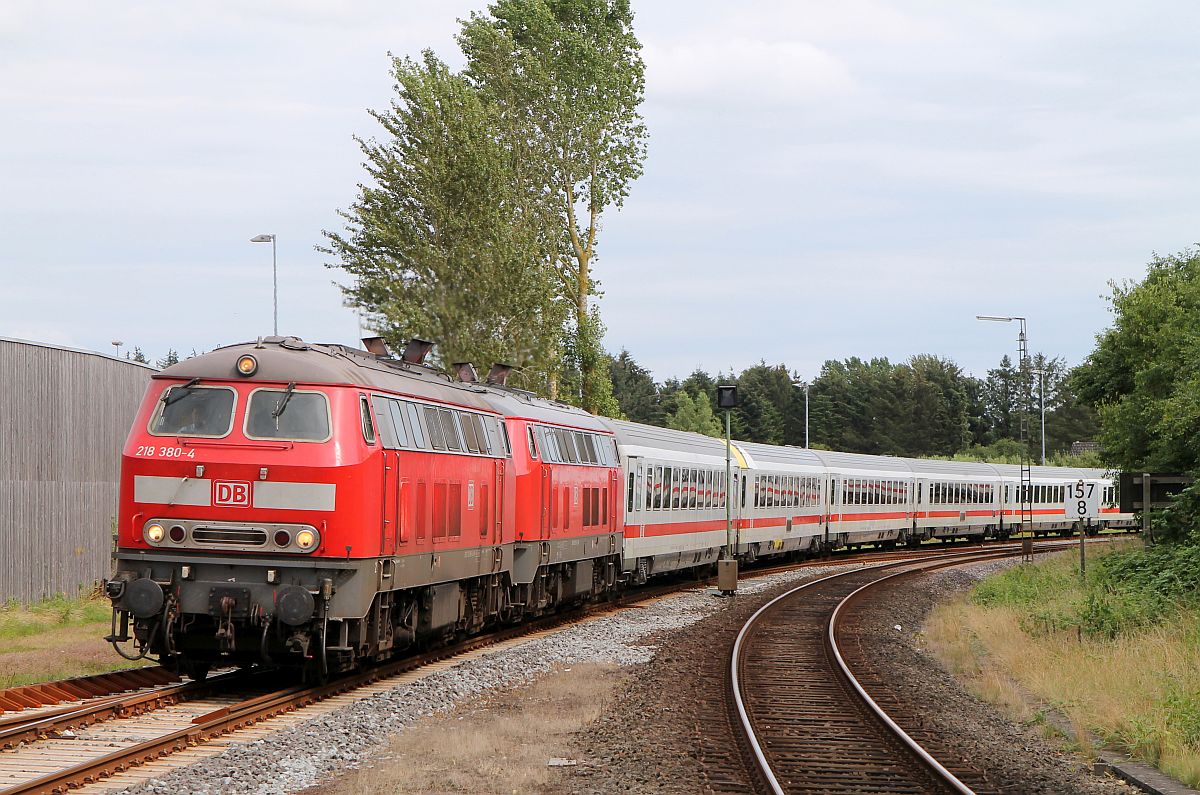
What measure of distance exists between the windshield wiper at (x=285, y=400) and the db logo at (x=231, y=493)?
30.9 inches

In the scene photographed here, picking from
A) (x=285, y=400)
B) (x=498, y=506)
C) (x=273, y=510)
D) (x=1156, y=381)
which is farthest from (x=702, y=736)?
(x=1156, y=381)

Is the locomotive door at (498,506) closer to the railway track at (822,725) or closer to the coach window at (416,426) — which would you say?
the coach window at (416,426)

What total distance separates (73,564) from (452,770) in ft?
56.8

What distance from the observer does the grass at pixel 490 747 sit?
10695mm

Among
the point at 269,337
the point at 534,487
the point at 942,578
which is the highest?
the point at 269,337

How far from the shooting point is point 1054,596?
27.1m

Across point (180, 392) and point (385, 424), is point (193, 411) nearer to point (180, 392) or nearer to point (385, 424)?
point (180, 392)

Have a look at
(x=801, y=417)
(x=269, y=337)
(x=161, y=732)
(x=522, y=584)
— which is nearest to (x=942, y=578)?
(x=522, y=584)

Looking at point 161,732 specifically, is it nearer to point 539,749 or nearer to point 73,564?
point 539,749

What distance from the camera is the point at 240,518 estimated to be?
14.1 meters

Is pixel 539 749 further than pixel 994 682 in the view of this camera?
No

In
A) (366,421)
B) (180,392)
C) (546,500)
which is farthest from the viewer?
(546,500)

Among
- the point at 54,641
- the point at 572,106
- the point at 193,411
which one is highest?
the point at 572,106

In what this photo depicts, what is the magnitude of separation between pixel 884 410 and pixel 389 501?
120 metres
